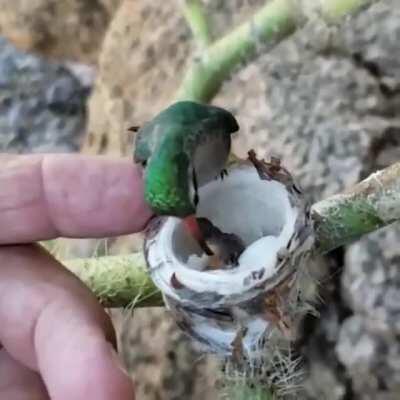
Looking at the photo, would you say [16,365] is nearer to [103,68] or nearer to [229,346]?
[229,346]

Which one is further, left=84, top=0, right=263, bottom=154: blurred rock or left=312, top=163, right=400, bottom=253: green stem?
left=84, top=0, right=263, bottom=154: blurred rock

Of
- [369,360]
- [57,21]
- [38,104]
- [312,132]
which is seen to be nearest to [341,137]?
[312,132]

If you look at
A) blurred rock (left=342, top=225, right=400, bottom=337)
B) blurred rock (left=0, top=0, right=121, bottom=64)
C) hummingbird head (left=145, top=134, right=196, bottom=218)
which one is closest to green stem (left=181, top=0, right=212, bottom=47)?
blurred rock (left=342, top=225, right=400, bottom=337)

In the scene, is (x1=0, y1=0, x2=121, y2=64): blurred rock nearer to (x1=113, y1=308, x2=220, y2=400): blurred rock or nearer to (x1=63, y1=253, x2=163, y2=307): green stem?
(x1=113, y1=308, x2=220, y2=400): blurred rock

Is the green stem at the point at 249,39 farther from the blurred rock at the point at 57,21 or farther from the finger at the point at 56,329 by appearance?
the blurred rock at the point at 57,21

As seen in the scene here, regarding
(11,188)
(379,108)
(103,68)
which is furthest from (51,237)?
(103,68)

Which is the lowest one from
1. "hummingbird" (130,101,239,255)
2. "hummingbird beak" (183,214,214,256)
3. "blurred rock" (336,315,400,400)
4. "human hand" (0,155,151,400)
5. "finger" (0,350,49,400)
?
"blurred rock" (336,315,400,400)

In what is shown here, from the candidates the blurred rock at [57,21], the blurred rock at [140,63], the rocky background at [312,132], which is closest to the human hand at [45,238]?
the rocky background at [312,132]
